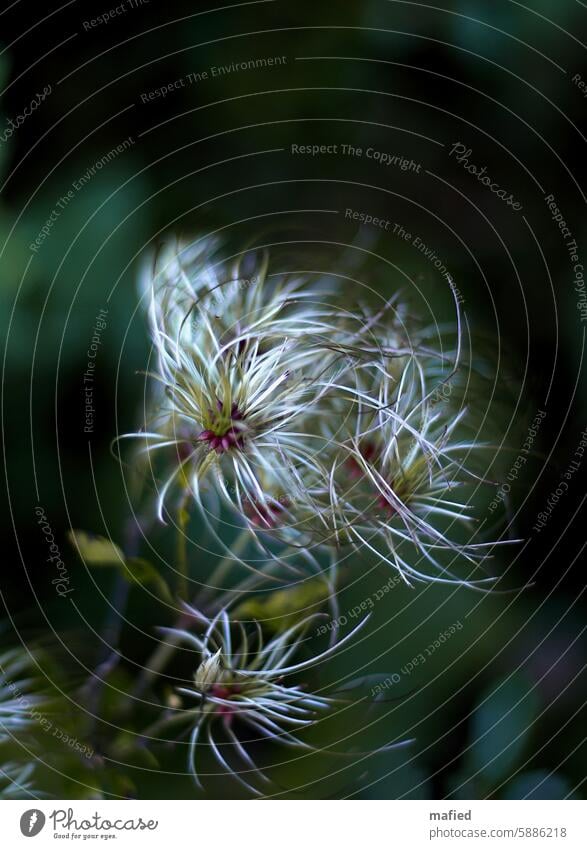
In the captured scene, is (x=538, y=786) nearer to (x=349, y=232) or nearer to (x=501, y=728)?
(x=501, y=728)

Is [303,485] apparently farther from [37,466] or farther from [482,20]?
[482,20]

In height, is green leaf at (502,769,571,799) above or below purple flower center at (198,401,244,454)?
below

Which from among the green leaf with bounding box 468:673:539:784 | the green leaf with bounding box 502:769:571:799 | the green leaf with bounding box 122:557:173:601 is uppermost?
the green leaf with bounding box 122:557:173:601

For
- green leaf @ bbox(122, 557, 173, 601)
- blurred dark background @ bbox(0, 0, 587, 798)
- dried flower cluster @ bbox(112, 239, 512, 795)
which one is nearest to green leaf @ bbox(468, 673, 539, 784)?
blurred dark background @ bbox(0, 0, 587, 798)

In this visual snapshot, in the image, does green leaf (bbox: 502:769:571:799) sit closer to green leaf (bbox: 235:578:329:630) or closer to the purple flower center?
green leaf (bbox: 235:578:329:630)

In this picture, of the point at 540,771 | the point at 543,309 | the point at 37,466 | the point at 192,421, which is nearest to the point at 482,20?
the point at 543,309
